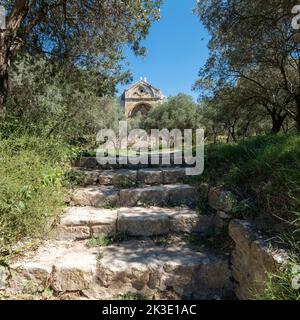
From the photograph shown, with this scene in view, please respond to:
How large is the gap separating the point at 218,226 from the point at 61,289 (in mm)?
1802

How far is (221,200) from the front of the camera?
10.8ft

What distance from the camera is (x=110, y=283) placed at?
8.75 feet

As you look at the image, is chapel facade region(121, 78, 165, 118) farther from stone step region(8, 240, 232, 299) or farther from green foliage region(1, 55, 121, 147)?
stone step region(8, 240, 232, 299)

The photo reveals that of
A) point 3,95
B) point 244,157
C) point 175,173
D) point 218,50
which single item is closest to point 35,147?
point 3,95

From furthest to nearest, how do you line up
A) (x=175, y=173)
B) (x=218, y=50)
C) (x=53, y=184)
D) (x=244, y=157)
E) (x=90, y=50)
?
(x=218, y=50), (x=90, y=50), (x=175, y=173), (x=244, y=157), (x=53, y=184)

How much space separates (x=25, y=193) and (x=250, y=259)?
2.31 m

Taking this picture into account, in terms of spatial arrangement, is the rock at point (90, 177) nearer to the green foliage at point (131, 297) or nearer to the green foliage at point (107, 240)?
the green foliage at point (107, 240)

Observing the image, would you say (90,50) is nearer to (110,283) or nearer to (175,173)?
(175,173)

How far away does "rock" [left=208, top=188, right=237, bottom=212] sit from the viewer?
10.2ft

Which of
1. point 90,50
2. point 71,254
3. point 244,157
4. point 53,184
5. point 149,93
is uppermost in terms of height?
point 149,93

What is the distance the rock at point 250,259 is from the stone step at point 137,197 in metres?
1.30

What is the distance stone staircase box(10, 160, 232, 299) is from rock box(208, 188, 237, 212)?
211 mm

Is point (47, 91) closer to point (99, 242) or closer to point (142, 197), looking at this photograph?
point (142, 197)

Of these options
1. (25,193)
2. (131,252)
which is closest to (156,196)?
(131,252)
